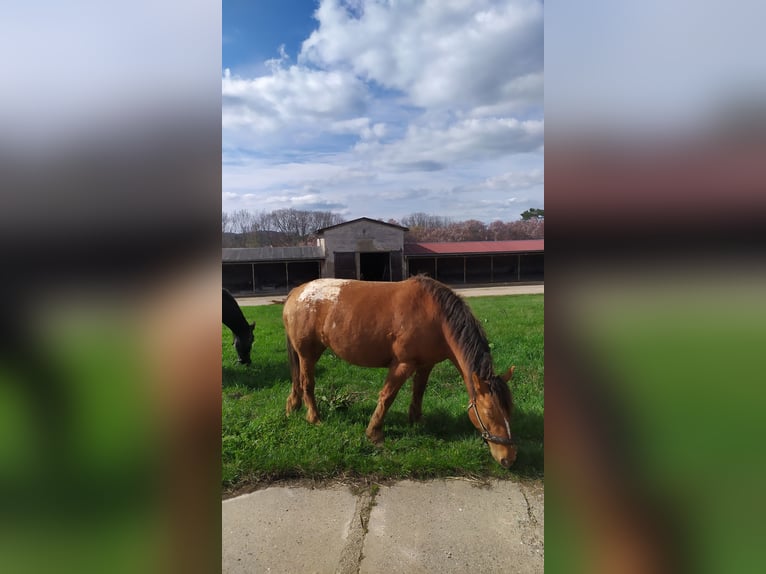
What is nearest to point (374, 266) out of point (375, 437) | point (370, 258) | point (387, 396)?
point (370, 258)

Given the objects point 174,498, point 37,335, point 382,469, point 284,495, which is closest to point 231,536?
point 284,495

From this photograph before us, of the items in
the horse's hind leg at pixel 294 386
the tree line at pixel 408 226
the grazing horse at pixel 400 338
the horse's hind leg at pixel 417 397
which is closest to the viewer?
the tree line at pixel 408 226

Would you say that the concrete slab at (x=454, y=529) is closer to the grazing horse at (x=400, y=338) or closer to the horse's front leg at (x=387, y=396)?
the grazing horse at (x=400, y=338)

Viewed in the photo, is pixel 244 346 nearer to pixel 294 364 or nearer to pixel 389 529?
pixel 294 364

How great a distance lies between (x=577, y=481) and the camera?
0.79 meters

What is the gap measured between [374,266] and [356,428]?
3168 mm

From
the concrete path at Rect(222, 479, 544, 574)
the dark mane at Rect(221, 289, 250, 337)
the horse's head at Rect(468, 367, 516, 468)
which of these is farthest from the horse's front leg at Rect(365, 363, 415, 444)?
the dark mane at Rect(221, 289, 250, 337)

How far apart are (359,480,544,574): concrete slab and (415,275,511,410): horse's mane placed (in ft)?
2.99

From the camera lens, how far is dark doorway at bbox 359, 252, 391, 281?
714 centimetres

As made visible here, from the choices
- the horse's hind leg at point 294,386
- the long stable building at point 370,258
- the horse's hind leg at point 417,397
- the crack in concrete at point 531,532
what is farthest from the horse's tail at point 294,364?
the crack in concrete at point 531,532

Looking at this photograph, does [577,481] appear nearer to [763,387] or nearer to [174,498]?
[763,387]

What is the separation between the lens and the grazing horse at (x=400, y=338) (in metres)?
3.79

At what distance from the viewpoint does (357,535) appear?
2990mm

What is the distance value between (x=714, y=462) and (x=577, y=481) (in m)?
0.25
